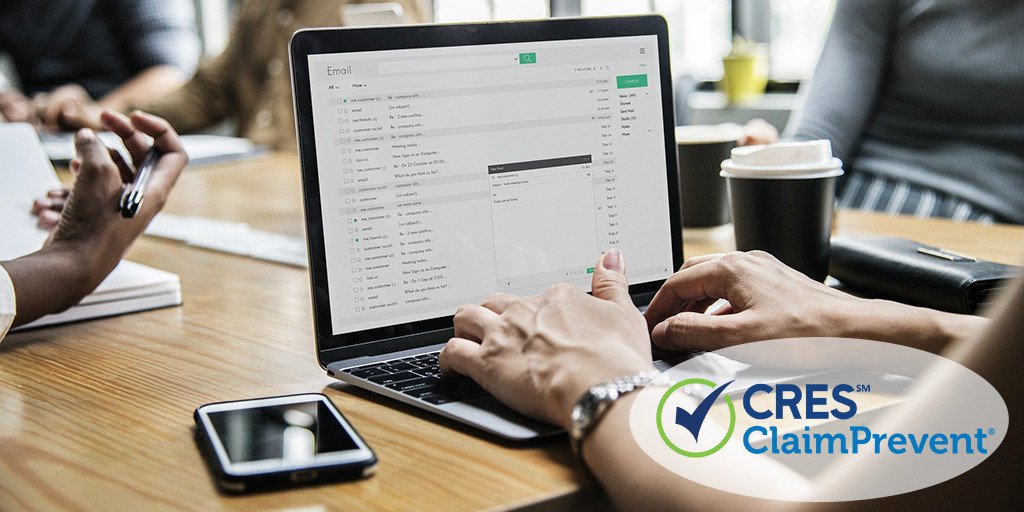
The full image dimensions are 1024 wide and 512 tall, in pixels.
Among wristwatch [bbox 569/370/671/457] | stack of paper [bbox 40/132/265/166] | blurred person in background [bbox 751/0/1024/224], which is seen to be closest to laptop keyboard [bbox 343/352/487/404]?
wristwatch [bbox 569/370/671/457]

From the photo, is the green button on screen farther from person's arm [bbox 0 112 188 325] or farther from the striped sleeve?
the striped sleeve

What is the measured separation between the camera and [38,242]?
3.50 ft

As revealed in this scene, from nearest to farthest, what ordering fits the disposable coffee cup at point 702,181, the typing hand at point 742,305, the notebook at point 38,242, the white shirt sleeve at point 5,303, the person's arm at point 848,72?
1. the typing hand at point 742,305
2. the white shirt sleeve at point 5,303
3. the notebook at point 38,242
4. the disposable coffee cup at point 702,181
5. the person's arm at point 848,72

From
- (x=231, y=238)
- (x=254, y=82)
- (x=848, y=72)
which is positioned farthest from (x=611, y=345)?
(x=254, y=82)

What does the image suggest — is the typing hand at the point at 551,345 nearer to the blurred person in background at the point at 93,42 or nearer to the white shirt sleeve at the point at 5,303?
the white shirt sleeve at the point at 5,303

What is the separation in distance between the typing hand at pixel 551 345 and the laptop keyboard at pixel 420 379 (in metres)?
0.01

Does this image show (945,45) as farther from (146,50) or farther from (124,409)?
(146,50)

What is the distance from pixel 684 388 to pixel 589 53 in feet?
1.07

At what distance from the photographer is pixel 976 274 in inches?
33.1

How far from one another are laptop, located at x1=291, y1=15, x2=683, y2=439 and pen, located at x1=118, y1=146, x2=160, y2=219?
258 millimetres

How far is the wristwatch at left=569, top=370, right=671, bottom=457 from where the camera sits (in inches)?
22.5

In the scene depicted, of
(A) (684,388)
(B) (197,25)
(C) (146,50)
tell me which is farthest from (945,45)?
(B) (197,25)

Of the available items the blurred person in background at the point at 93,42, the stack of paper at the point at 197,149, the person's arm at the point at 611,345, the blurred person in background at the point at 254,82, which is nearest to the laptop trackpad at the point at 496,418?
the person's arm at the point at 611,345

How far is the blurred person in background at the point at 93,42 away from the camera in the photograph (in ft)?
11.3
